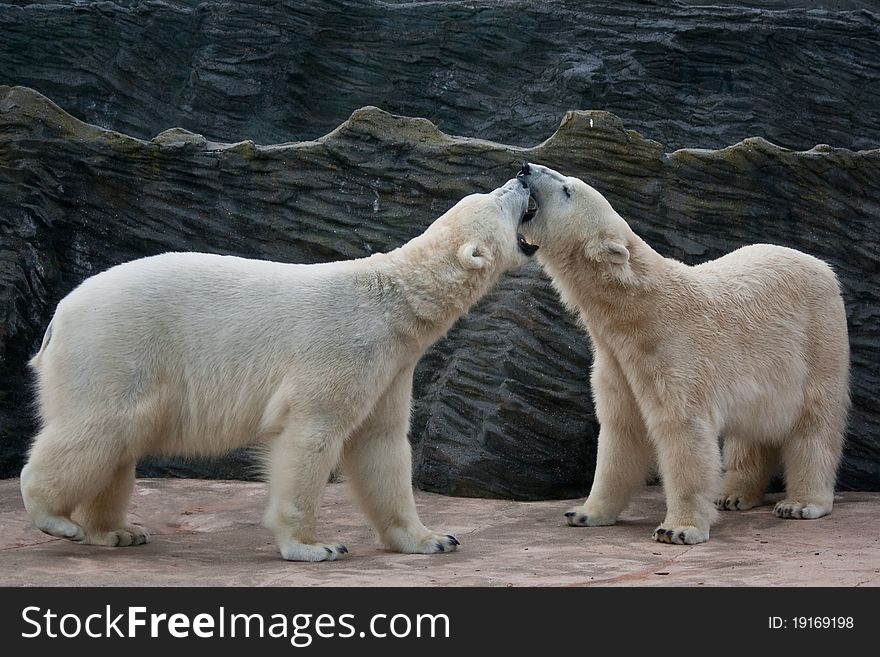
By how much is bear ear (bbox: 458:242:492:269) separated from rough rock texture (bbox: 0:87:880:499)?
1.99 metres

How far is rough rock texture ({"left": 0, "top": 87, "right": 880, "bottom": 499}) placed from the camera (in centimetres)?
760

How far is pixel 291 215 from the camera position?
305 inches

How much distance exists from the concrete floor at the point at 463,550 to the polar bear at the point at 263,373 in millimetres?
256

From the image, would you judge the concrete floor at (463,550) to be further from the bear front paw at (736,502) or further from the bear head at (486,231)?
the bear head at (486,231)

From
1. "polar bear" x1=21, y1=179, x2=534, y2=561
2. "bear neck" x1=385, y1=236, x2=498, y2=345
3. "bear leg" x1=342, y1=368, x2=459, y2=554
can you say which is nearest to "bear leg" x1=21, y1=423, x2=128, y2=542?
"polar bear" x1=21, y1=179, x2=534, y2=561

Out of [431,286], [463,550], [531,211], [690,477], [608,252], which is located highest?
[531,211]

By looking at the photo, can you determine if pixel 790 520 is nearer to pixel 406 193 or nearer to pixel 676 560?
pixel 676 560

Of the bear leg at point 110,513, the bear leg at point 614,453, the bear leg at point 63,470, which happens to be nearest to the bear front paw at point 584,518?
the bear leg at point 614,453

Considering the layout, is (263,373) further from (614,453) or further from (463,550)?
(614,453)

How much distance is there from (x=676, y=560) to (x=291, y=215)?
384 centimetres

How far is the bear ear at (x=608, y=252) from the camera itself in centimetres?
601

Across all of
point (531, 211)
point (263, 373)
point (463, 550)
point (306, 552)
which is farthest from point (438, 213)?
point (306, 552)

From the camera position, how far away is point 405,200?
7727 mm

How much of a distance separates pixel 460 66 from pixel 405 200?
3235 mm
